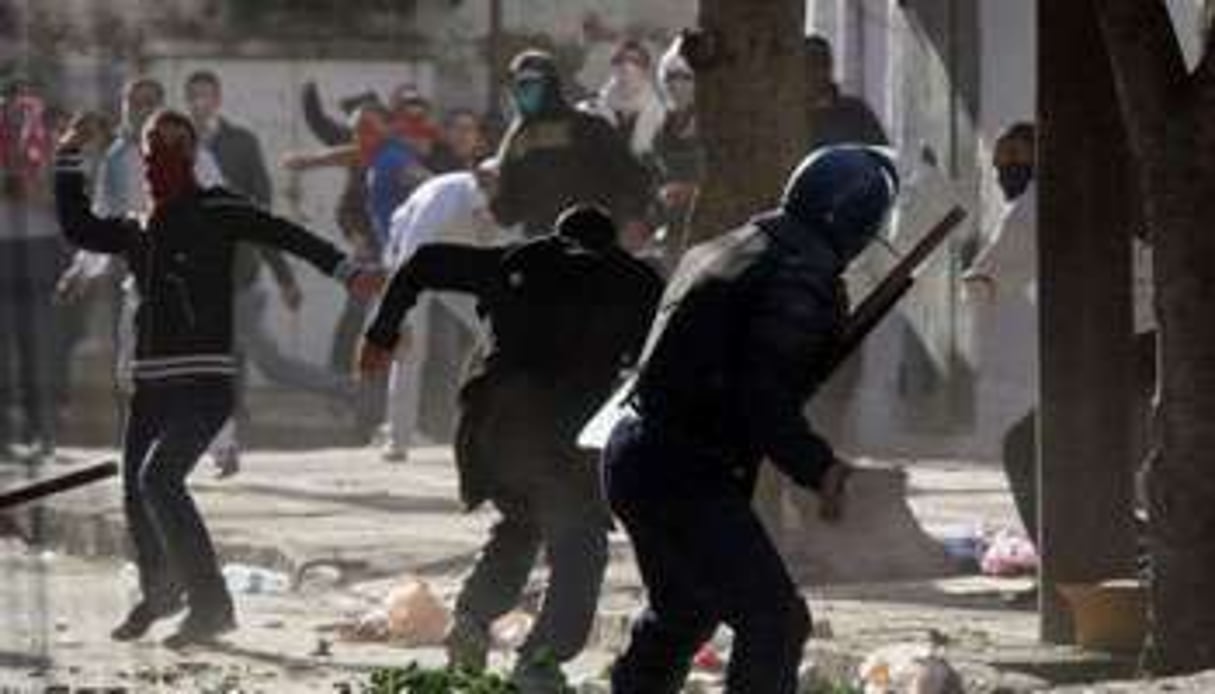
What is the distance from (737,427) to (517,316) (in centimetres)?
209

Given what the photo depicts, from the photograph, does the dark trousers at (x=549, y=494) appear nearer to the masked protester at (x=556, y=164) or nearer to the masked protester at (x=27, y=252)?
the masked protester at (x=556, y=164)

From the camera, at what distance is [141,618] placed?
1327cm

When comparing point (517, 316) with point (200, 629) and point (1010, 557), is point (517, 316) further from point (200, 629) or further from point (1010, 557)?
point (1010, 557)

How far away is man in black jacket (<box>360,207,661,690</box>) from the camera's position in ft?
35.3

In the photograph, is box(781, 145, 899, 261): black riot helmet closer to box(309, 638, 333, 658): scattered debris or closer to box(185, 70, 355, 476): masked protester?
box(309, 638, 333, 658): scattered debris

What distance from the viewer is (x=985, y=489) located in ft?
58.0

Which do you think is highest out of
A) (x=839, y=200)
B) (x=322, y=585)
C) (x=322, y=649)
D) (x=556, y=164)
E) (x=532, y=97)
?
(x=839, y=200)

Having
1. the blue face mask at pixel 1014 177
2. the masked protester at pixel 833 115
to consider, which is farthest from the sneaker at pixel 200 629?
the masked protester at pixel 833 115


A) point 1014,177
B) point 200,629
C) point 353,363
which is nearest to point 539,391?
point 200,629

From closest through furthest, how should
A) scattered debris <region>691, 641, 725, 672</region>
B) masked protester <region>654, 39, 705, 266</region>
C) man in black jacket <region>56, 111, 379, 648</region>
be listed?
1. scattered debris <region>691, 641, 725, 672</region>
2. man in black jacket <region>56, 111, 379, 648</region>
3. masked protester <region>654, 39, 705, 266</region>

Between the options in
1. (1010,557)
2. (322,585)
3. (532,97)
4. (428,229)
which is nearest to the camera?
(1010,557)

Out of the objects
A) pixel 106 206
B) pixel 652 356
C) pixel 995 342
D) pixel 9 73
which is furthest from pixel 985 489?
pixel 652 356

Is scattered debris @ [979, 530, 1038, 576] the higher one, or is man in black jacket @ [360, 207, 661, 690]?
man in black jacket @ [360, 207, 661, 690]

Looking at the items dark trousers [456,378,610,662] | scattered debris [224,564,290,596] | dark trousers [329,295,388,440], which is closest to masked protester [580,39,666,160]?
dark trousers [329,295,388,440]
